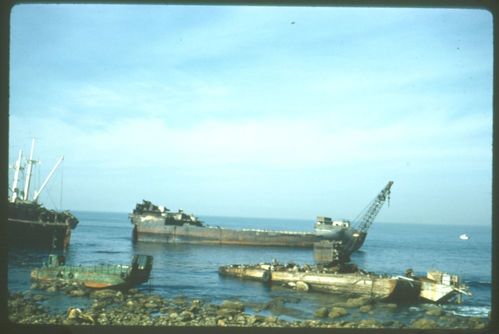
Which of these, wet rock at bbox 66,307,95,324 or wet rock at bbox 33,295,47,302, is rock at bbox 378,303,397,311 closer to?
wet rock at bbox 66,307,95,324

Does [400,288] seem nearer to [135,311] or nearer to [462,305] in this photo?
[462,305]

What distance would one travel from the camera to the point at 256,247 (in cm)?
4247

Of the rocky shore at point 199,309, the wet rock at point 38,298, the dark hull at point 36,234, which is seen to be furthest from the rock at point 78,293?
the dark hull at point 36,234

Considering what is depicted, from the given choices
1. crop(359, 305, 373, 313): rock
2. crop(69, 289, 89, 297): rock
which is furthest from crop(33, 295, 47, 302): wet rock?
crop(359, 305, 373, 313): rock

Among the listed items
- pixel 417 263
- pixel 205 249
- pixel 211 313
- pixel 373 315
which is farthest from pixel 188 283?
pixel 417 263

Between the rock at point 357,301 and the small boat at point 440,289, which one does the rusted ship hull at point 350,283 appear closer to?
the small boat at point 440,289

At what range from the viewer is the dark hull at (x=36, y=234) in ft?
95.3

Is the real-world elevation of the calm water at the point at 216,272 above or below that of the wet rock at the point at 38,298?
below

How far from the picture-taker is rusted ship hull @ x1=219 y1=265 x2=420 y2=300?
16891mm

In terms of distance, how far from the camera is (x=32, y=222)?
29.6 meters

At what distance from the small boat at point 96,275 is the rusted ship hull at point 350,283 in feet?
22.8

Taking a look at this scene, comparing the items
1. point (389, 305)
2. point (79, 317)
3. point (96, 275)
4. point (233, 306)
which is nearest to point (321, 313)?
point (233, 306)

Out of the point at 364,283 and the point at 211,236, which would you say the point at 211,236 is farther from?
the point at 364,283

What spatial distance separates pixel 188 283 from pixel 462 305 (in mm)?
13672
